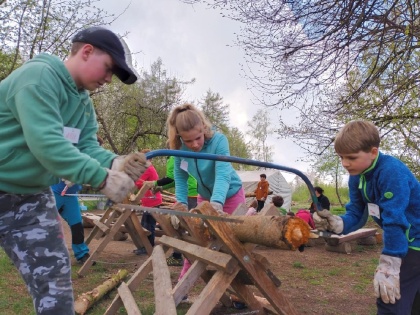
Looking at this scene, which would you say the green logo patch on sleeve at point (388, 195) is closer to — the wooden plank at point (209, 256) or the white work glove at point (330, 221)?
the white work glove at point (330, 221)

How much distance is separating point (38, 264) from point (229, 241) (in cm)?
126

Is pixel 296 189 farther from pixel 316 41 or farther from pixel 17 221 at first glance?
pixel 17 221

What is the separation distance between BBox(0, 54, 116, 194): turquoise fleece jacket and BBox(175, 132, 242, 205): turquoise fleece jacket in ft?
4.96

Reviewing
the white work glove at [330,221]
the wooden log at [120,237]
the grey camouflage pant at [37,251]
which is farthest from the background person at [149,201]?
the grey camouflage pant at [37,251]

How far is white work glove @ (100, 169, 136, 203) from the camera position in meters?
1.97

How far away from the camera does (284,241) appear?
8.91 ft

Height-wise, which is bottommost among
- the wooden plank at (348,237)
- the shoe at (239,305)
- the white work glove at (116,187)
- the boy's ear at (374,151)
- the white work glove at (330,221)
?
the shoe at (239,305)

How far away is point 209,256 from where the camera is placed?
3.07 metres

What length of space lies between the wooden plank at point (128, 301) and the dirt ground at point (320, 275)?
2.97 feet

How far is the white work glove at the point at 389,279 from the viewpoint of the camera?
2.52 m

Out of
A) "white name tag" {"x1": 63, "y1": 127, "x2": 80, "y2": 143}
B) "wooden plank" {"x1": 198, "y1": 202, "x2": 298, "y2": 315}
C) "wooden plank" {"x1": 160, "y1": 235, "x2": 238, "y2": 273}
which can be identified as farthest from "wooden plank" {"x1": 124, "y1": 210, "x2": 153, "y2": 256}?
"white name tag" {"x1": 63, "y1": 127, "x2": 80, "y2": 143}

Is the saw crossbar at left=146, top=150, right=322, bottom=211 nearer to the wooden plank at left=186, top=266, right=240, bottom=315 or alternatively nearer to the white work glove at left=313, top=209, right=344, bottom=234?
the white work glove at left=313, top=209, right=344, bottom=234

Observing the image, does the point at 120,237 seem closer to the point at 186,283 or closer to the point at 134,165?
the point at 186,283

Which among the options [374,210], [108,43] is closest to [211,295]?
[374,210]
